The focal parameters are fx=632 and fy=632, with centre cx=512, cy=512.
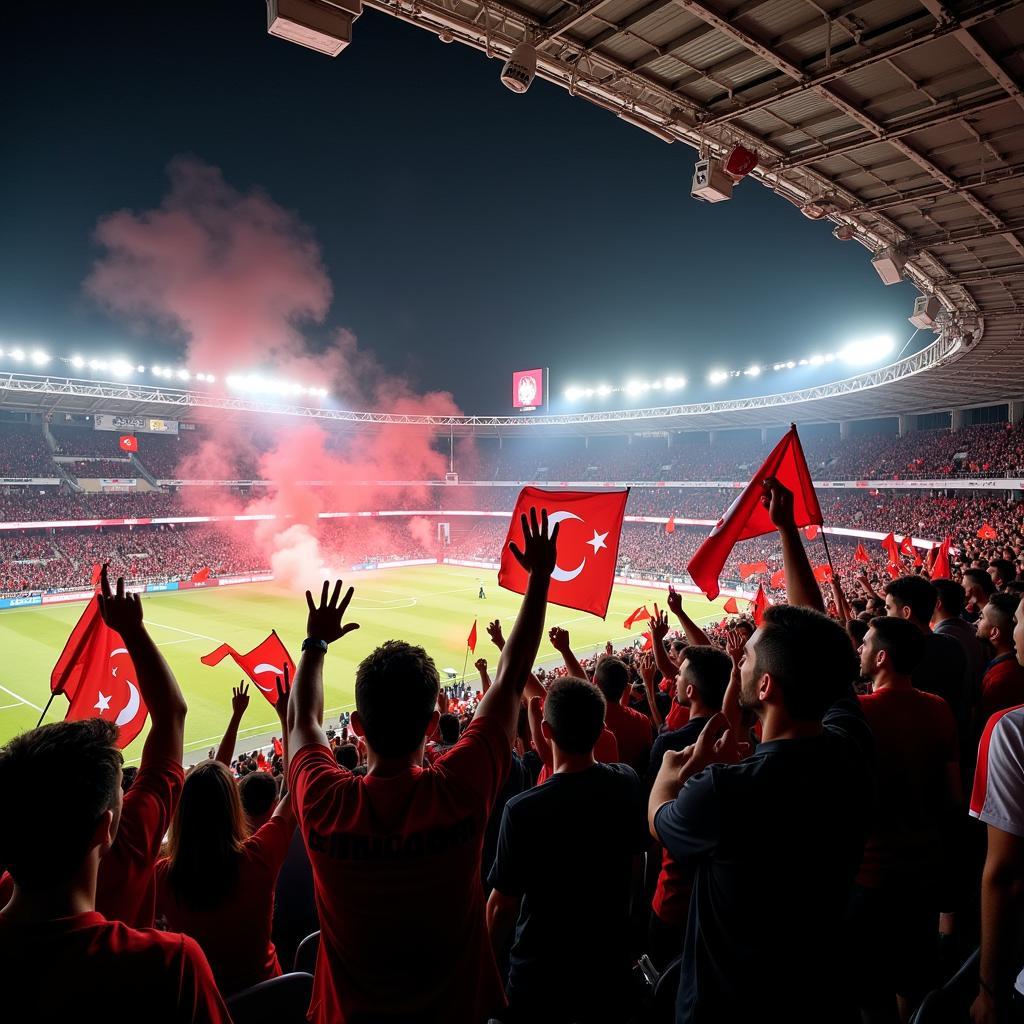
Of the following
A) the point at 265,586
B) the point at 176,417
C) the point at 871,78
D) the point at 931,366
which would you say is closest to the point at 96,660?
the point at 871,78

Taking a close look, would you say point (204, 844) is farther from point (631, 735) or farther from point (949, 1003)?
point (631, 735)

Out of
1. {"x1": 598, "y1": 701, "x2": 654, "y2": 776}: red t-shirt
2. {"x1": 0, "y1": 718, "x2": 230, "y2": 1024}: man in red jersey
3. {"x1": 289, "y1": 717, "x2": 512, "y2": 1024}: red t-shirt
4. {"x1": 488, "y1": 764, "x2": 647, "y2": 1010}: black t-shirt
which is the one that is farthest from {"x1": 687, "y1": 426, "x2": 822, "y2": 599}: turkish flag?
{"x1": 0, "y1": 718, "x2": 230, "y2": 1024}: man in red jersey

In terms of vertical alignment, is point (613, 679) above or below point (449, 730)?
above

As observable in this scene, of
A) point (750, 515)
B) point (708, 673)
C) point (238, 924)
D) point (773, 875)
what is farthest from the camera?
point (750, 515)

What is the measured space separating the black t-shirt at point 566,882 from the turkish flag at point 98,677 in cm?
586

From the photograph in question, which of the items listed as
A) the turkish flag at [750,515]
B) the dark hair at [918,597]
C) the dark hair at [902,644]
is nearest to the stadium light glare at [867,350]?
the turkish flag at [750,515]

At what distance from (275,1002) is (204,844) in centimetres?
78

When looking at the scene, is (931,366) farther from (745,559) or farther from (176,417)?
(176,417)

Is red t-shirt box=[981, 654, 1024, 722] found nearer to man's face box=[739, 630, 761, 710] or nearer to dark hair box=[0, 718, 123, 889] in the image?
man's face box=[739, 630, 761, 710]

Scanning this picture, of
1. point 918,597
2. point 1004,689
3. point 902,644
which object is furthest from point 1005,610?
point 902,644

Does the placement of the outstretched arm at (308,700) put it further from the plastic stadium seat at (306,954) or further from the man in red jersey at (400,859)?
the plastic stadium seat at (306,954)

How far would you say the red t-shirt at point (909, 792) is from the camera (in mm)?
3223

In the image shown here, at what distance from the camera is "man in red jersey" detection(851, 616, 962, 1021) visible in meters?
3.20

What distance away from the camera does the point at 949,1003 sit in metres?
2.50
